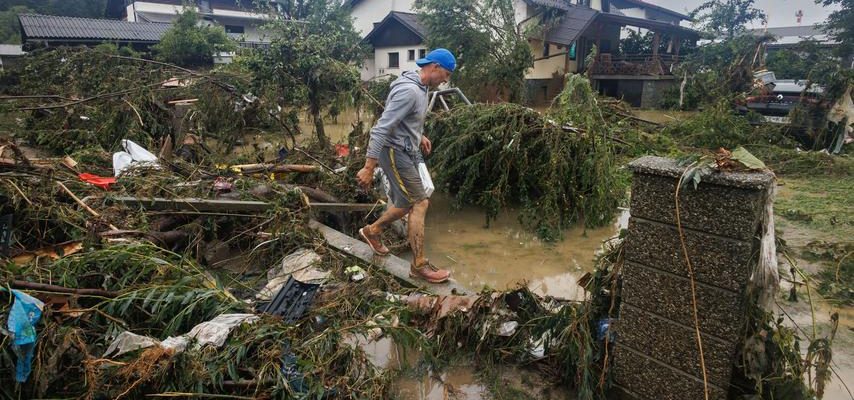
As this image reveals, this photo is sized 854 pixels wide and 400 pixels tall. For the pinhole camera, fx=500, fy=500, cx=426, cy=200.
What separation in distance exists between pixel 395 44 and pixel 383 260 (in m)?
20.9

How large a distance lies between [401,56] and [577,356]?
2202 centimetres

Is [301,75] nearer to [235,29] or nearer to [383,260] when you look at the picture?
[383,260]

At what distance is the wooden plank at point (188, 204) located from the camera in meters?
4.21

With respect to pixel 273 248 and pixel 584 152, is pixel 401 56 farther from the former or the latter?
pixel 273 248

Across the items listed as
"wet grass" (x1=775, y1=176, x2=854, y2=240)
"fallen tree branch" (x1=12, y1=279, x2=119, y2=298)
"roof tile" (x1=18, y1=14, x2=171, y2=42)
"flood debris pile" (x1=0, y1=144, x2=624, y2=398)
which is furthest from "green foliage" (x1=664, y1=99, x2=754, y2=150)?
"roof tile" (x1=18, y1=14, x2=171, y2=42)

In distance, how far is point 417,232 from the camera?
11.8ft

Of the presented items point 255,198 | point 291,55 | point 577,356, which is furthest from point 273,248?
point 291,55

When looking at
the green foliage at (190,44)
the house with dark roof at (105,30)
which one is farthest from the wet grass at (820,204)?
the green foliage at (190,44)

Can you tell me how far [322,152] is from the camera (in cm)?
690

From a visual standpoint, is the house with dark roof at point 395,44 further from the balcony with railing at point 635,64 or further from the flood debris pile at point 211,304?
the flood debris pile at point 211,304

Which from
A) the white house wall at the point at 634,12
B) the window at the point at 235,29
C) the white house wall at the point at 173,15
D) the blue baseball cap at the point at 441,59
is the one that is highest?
the white house wall at the point at 634,12

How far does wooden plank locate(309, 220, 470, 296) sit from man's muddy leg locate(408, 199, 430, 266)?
153 mm

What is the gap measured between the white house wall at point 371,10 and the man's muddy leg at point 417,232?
79.7ft

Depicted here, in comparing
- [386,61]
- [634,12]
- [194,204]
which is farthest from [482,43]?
[634,12]
